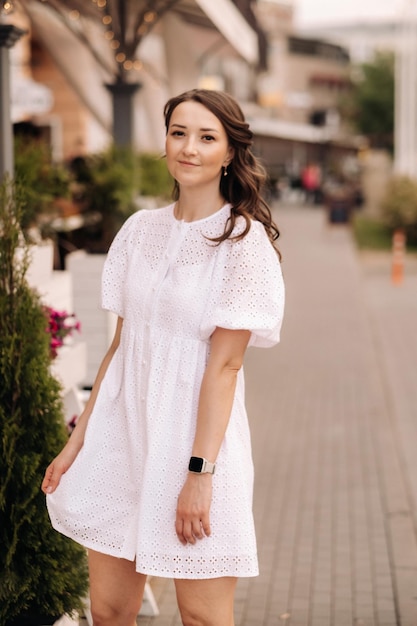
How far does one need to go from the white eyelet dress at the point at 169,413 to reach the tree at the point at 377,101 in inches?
2522

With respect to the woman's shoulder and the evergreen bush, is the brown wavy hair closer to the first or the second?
the woman's shoulder

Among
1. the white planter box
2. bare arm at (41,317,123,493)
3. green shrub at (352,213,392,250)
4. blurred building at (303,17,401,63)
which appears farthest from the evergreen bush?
blurred building at (303,17,401,63)

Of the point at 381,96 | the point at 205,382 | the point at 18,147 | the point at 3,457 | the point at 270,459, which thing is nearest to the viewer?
the point at 205,382

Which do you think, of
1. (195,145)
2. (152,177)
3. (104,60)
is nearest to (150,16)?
(152,177)

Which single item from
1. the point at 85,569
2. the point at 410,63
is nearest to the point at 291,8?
the point at 410,63

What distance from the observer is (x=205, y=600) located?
2.75m

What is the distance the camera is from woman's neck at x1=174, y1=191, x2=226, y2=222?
2879 mm

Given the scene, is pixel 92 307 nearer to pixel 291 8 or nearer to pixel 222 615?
pixel 222 615

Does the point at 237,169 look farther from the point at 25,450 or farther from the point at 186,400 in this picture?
the point at 25,450

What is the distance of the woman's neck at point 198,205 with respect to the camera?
2879 millimetres

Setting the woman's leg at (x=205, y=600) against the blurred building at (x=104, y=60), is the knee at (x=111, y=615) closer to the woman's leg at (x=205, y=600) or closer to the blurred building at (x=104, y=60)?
the woman's leg at (x=205, y=600)

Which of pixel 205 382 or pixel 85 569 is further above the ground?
pixel 205 382

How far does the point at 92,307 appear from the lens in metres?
6.73

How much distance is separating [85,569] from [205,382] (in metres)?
1.14
